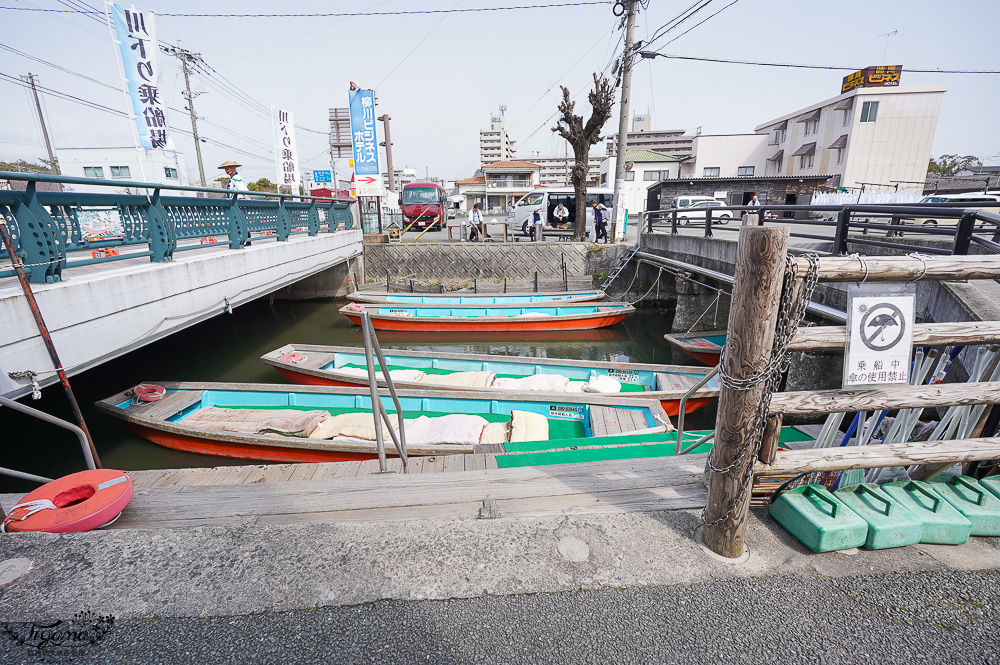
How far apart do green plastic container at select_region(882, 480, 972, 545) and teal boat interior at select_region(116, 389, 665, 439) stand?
3.64 metres

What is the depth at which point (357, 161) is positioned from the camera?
17.1 metres

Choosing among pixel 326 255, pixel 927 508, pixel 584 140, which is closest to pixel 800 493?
pixel 927 508

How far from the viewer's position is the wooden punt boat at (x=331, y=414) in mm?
5609

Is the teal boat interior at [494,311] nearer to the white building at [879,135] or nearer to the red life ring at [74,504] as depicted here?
the red life ring at [74,504]

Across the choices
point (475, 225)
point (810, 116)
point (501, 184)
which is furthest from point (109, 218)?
point (501, 184)

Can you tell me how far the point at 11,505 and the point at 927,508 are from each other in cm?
514

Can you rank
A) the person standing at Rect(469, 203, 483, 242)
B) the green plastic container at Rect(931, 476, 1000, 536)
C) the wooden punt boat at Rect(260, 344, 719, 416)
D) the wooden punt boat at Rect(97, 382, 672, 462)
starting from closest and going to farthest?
the green plastic container at Rect(931, 476, 1000, 536), the wooden punt boat at Rect(97, 382, 672, 462), the wooden punt boat at Rect(260, 344, 719, 416), the person standing at Rect(469, 203, 483, 242)

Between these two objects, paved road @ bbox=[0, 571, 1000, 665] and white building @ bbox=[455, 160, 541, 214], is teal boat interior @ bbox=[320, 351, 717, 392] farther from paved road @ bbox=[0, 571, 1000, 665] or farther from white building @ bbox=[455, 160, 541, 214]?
white building @ bbox=[455, 160, 541, 214]

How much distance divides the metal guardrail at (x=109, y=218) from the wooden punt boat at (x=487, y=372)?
273 centimetres

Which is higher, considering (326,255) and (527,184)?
(527,184)

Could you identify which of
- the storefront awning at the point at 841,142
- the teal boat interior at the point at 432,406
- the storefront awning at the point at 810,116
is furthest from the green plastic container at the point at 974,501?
the storefront awning at the point at 810,116

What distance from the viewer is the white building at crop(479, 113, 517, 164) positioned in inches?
4107

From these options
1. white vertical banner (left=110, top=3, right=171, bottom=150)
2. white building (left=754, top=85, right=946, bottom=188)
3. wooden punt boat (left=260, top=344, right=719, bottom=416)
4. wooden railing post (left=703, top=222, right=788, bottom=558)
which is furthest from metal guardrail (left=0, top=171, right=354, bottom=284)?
white building (left=754, top=85, right=946, bottom=188)

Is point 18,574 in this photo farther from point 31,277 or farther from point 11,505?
point 31,277
